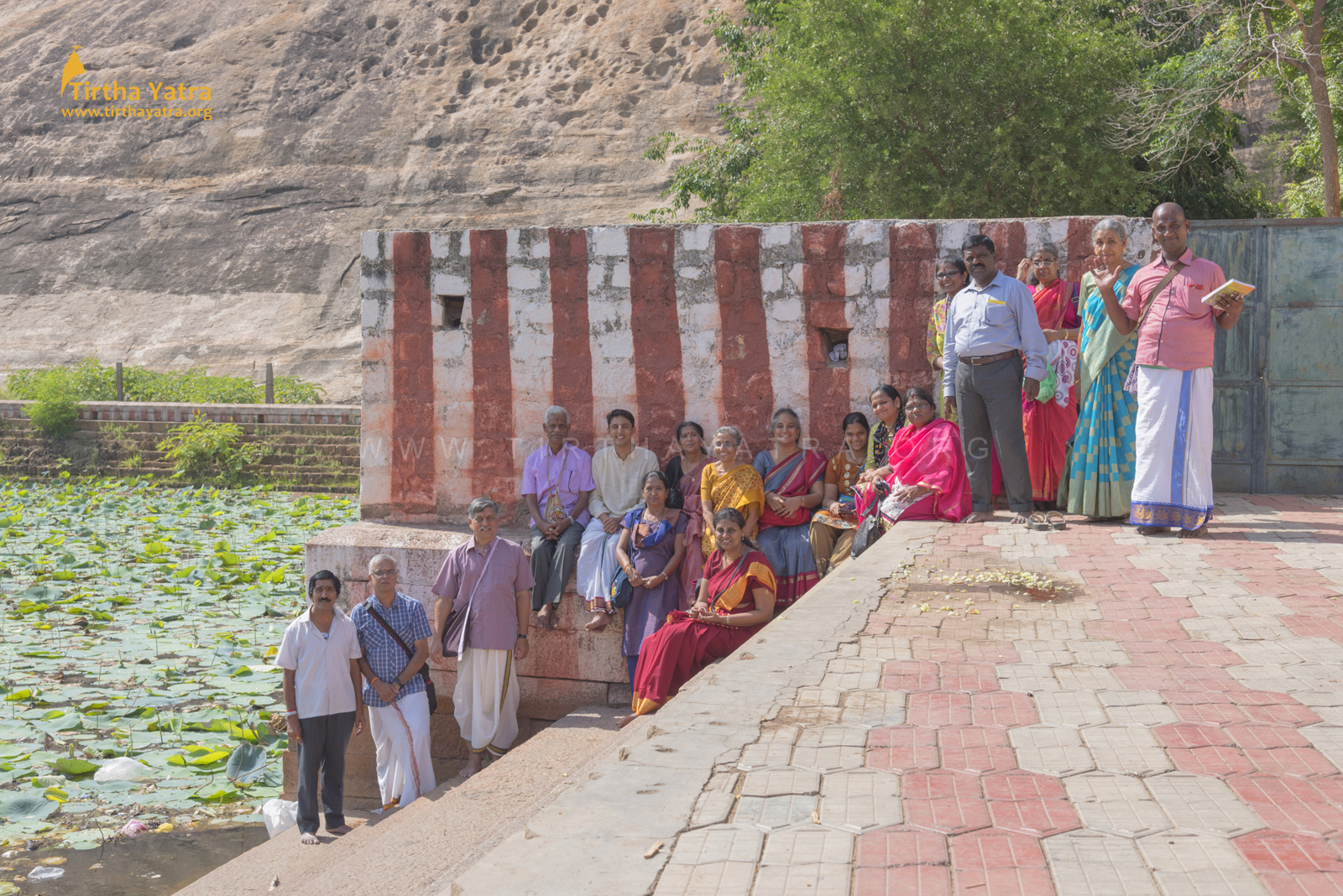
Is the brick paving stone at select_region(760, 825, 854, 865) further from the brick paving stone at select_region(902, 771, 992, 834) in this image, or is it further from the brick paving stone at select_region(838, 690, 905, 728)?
the brick paving stone at select_region(838, 690, 905, 728)

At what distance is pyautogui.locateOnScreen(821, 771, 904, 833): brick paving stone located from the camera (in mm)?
2295

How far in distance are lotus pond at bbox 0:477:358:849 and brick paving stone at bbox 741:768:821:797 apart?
475 cm

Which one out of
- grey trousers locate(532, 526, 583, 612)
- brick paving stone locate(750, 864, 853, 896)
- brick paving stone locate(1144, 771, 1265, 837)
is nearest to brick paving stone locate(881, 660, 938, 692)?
brick paving stone locate(1144, 771, 1265, 837)

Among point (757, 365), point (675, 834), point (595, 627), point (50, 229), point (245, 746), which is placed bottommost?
point (245, 746)

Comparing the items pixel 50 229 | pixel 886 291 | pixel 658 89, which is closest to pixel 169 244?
pixel 50 229

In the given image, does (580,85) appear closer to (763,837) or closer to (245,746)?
(245,746)

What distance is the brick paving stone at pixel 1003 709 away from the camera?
290 centimetres

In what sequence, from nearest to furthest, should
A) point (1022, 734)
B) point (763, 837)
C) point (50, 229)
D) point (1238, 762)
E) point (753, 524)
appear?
1. point (763, 837)
2. point (1238, 762)
3. point (1022, 734)
4. point (753, 524)
5. point (50, 229)

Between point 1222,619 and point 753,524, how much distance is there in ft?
10.0

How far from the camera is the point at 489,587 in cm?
659

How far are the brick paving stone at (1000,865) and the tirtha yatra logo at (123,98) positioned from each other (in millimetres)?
32546

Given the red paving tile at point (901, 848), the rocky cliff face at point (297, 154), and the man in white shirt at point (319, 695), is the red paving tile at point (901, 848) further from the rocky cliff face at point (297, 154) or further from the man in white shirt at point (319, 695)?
the rocky cliff face at point (297, 154)

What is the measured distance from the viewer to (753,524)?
6566 mm

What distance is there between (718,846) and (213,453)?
17458 mm
